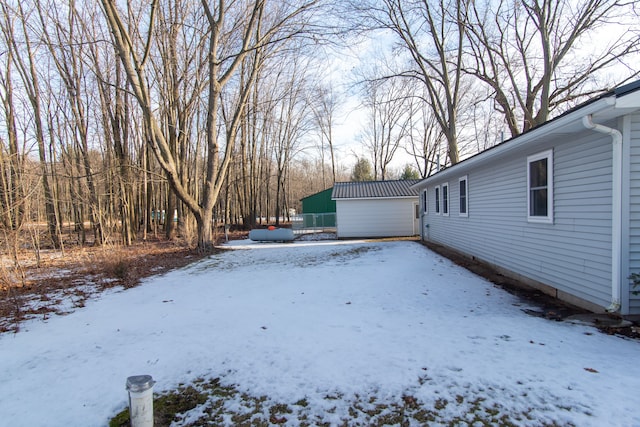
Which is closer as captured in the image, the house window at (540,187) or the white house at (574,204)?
the white house at (574,204)

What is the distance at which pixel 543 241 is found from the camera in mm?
6027

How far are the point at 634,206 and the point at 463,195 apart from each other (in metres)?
6.57

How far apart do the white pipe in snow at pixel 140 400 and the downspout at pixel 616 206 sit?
535 centimetres

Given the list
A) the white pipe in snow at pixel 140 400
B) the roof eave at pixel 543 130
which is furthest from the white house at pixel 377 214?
the white pipe in snow at pixel 140 400

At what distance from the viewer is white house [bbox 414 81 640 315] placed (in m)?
4.21

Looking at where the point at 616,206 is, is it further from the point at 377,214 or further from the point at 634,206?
the point at 377,214

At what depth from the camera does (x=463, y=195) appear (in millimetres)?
10750

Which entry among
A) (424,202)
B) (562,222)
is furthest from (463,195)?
(424,202)

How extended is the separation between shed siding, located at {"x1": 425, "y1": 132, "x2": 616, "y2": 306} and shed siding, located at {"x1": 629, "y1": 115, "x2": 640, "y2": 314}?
22 cm

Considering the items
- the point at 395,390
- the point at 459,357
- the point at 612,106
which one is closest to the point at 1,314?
the point at 395,390

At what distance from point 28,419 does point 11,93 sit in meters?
17.5

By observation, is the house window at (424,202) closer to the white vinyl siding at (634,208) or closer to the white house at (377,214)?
the white house at (377,214)

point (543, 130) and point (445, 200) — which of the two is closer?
point (543, 130)

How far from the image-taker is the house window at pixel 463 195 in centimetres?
1037
